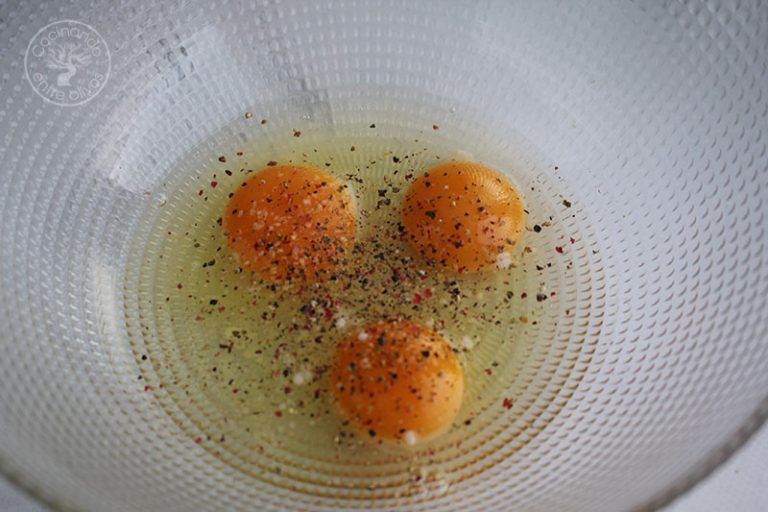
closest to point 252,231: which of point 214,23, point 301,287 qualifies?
point 301,287

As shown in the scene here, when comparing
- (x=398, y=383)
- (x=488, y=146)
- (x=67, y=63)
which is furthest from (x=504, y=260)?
(x=67, y=63)

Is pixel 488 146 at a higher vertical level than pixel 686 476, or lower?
higher

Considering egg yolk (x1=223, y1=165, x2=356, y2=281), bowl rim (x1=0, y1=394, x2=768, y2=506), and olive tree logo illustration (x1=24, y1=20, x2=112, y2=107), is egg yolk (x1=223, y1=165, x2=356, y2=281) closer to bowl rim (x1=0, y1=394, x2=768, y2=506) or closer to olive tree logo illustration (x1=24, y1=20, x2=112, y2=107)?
olive tree logo illustration (x1=24, y1=20, x2=112, y2=107)

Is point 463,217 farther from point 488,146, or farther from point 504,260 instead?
point 488,146

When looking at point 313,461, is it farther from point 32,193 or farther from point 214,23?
point 214,23

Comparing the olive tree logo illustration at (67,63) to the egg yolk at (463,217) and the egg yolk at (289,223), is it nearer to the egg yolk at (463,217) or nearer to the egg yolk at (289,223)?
the egg yolk at (289,223)

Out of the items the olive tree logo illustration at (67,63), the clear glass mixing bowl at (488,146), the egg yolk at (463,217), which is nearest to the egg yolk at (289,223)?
the egg yolk at (463,217)
